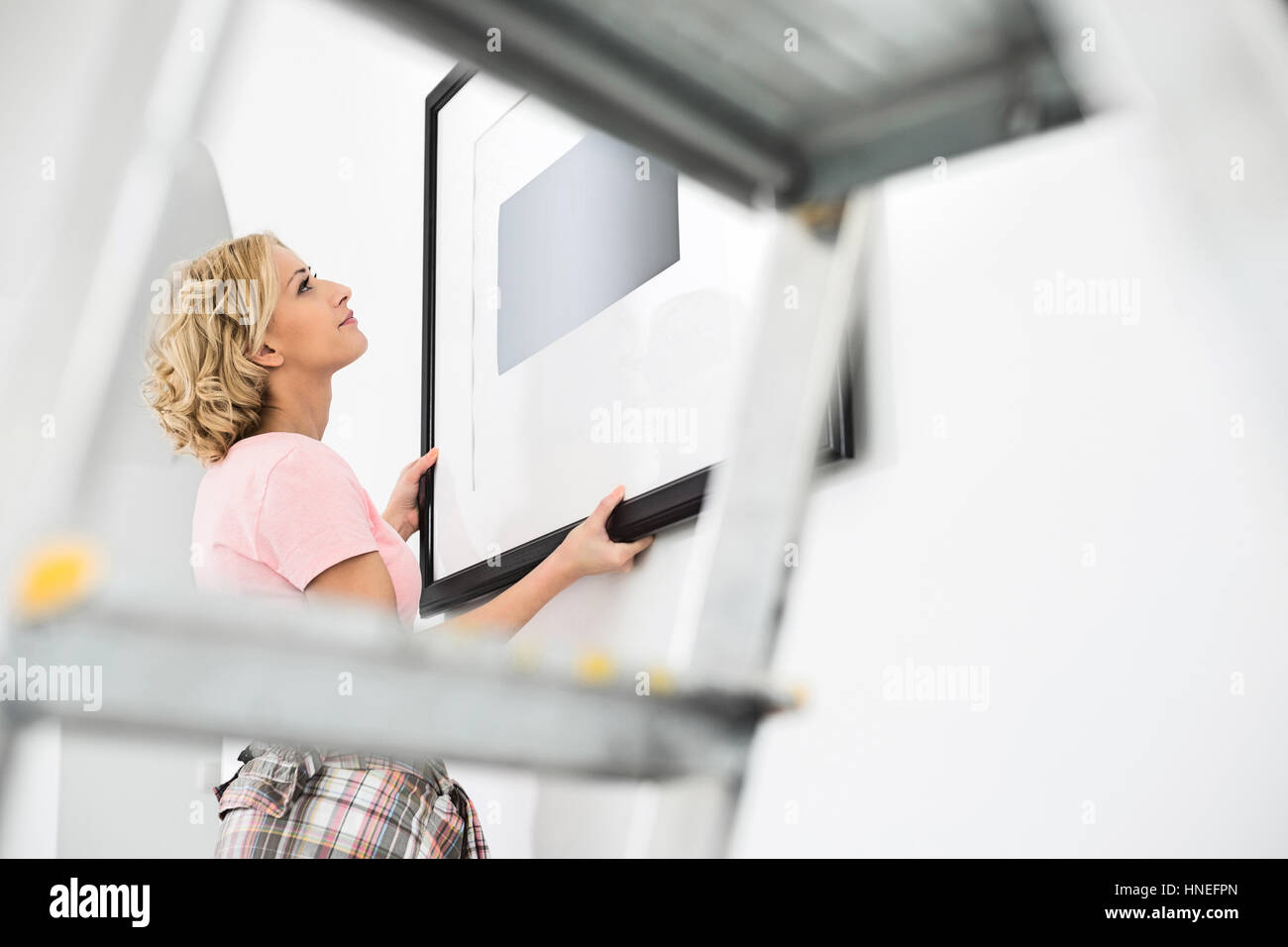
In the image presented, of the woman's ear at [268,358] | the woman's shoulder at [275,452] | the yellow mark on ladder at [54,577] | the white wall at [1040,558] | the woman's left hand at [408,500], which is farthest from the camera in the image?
the woman's left hand at [408,500]

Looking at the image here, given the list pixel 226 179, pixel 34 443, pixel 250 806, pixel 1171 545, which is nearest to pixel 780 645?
pixel 1171 545

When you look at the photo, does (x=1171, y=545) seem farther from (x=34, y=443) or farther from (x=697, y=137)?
(x=34, y=443)

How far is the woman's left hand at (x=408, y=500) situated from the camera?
1.11 m

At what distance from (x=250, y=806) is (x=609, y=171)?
0.55 metres

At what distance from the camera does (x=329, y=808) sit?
75 cm

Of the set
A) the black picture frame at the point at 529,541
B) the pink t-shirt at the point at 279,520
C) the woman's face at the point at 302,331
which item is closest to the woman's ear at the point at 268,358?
the woman's face at the point at 302,331

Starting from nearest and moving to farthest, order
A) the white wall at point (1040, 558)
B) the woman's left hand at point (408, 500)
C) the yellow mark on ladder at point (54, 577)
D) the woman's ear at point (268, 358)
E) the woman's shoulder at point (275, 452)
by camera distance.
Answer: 1. the yellow mark on ladder at point (54, 577)
2. the white wall at point (1040, 558)
3. the woman's shoulder at point (275, 452)
4. the woman's ear at point (268, 358)
5. the woman's left hand at point (408, 500)

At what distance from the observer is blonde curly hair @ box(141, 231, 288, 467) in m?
0.93

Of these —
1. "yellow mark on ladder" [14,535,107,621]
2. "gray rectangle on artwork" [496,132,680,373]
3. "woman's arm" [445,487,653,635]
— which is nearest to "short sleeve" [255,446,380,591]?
"woman's arm" [445,487,653,635]

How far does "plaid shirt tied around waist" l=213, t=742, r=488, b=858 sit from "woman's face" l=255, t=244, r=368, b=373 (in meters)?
0.35

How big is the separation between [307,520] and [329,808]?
0.65 feet

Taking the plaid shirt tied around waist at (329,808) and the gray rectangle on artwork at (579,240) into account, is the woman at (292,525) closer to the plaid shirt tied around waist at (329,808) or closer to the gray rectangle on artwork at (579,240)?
the plaid shirt tied around waist at (329,808)

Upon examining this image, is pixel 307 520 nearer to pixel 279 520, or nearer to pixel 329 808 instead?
pixel 279 520
